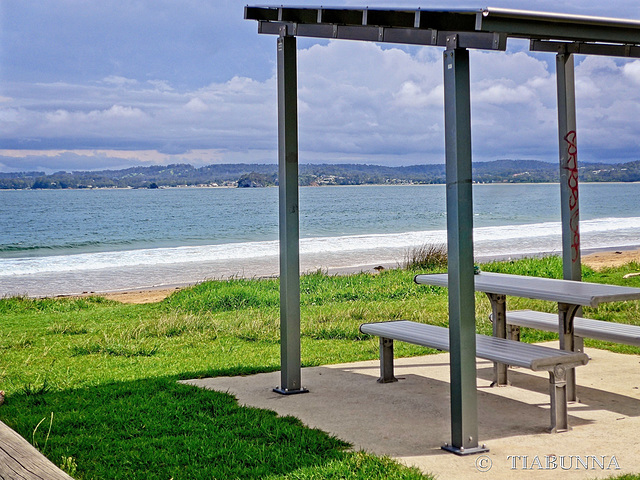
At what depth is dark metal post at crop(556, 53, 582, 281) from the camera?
237 inches

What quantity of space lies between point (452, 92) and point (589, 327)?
90.9 inches

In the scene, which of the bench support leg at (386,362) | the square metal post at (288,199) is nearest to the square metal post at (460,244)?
the square metal post at (288,199)

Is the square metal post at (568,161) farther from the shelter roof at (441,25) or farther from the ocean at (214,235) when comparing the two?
the ocean at (214,235)

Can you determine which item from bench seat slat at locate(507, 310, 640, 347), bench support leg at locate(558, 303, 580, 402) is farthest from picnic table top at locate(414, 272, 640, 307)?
bench seat slat at locate(507, 310, 640, 347)

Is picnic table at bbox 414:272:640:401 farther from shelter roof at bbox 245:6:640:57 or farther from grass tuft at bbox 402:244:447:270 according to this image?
grass tuft at bbox 402:244:447:270

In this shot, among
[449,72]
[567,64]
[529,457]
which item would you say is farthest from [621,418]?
[567,64]

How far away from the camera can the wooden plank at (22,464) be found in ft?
7.18

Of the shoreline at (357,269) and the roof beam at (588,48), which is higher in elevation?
the roof beam at (588,48)

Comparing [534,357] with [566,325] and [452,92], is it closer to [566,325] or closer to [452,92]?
[566,325]

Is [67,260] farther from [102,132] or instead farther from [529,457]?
[102,132]

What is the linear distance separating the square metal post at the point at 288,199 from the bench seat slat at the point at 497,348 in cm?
71

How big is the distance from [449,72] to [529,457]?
214 centimetres

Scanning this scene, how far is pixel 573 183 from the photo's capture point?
20.3ft

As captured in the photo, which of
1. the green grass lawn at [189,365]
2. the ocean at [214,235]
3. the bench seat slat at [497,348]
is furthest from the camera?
the ocean at [214,235]
